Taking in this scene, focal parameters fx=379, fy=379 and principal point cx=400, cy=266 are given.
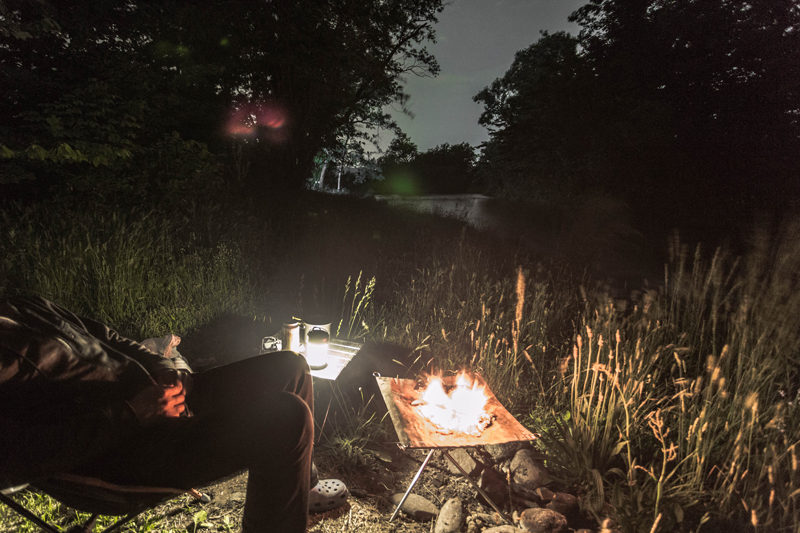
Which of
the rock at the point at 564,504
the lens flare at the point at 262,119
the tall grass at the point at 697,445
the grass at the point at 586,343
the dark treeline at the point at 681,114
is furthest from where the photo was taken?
the lens flare at the point at 262,119

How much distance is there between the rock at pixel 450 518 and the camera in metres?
1.76

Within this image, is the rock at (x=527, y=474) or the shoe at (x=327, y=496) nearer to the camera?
the shoe at (x=327, y=496)

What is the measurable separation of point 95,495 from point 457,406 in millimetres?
1545

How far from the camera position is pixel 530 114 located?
391 inches

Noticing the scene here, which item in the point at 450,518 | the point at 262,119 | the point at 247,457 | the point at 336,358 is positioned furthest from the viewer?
the point at 262,119

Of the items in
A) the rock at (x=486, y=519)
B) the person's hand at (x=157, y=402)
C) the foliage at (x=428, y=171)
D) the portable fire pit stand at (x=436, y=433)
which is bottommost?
the rock at (x=486, y=519)

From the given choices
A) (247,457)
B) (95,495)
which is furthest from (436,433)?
(95,495)

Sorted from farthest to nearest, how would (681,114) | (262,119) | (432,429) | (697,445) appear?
(681,114), (262,119), (432,429), (697,445)

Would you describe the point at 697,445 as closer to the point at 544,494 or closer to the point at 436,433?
the point at 544,494

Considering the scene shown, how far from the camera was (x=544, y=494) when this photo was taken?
1938 millimetres

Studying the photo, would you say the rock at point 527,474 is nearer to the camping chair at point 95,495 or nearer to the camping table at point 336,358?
the camping table at point 336,358

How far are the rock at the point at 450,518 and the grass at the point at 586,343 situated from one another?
0.58 metres

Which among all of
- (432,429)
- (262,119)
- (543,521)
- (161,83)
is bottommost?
(543,521)

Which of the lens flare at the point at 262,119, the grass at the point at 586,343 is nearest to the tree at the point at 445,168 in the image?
the lens flare at the point at 262,119
